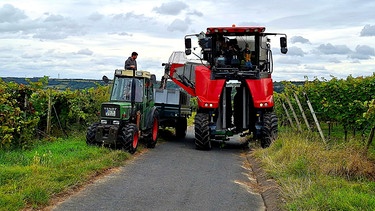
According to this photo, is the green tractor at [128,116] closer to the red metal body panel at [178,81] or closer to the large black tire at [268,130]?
the red metal body panel at [178,81]

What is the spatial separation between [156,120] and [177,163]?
405 centimetres

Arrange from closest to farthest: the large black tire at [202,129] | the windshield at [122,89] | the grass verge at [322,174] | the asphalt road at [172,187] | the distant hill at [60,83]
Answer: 1. the grass verge at [322,174]
2. the asphalt road at [172,187]
3. the distant hill at [60,83]
4. the windshield at [122,89]
5. the large black tire at [202,129]

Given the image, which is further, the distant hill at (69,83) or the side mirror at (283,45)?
the side mirror at (283,45)

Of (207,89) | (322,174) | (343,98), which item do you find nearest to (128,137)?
(207,89)

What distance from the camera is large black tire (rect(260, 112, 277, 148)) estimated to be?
1510 centimetres

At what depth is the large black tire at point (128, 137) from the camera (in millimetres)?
12852

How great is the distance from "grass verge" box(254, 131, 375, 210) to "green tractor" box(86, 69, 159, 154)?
3.75 meters

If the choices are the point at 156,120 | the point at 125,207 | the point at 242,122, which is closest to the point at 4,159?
the point at 125,207

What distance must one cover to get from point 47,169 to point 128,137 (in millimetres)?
3961

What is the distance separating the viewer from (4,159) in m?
10.1

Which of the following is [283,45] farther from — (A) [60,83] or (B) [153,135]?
(A) [60,83]

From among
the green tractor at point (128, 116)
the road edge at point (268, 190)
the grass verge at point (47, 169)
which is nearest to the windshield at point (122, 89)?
the green tractor at point (128, 116)

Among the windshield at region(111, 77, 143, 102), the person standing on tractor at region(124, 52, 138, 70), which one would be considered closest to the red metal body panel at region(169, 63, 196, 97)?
the person standing on tractor at region(124, 52, 138, 70)

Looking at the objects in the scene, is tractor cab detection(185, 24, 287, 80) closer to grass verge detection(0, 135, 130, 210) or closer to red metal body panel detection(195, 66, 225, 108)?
red metal body panel detection(195, 66, 225, 108)
